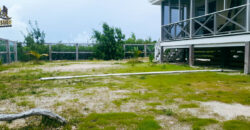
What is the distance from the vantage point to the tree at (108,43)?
18.9 m

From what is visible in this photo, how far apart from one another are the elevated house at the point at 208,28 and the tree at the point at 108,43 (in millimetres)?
5467

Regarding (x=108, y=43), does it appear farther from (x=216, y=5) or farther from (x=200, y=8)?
(x=216, y=5)

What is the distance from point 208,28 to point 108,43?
11.1 meters

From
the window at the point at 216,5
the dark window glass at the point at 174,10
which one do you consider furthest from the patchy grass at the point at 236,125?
the dark window glass at the point at 174,10

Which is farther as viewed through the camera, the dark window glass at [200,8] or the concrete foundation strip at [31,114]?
the dark window glass at [200,8]

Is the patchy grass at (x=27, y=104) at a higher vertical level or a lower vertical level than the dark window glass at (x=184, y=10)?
lower

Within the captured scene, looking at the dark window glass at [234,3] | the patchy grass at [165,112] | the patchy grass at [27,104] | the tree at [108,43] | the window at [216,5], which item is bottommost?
the patchy grass at [27,104]

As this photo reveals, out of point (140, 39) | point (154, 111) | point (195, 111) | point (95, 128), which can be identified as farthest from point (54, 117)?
point (140, 39)

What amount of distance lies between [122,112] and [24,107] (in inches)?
63.0

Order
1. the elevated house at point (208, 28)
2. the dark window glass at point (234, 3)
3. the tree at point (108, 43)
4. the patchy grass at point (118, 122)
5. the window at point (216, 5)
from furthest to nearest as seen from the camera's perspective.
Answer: the tree at point (108, 43) < the window at point (216, 5) < the dark window glass at point (234, 3) < the elevated house at point (208, 28) < the patchy grass at point (118, 122)

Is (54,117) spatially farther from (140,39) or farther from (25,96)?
(140,39)

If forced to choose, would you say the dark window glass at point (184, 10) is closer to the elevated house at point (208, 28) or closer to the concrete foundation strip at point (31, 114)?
the elevated house at point (208, 28)

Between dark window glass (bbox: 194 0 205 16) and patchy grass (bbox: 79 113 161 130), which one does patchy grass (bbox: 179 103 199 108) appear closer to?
patchy grass (bbox: 79 113 161 130)

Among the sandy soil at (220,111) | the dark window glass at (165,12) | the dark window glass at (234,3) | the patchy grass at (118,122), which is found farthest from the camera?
the dark window glass at (165,12)
